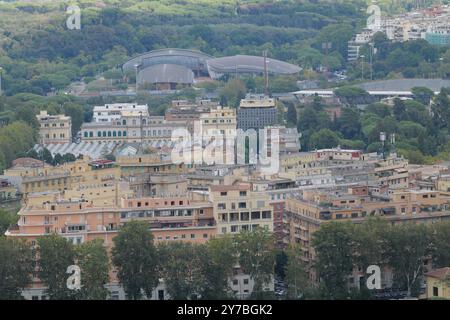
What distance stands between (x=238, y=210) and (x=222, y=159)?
6.70m

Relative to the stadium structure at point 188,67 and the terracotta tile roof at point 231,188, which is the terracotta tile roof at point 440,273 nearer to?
the terracotta tile roof at point 231,188

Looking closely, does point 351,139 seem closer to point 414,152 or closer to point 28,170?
point 414,152

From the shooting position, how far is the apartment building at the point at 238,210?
60.3 ft

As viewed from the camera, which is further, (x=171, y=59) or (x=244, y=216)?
(x=171, y=59)

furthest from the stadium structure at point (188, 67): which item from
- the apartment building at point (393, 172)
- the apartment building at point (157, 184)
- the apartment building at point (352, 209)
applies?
the apartment building at point (352, 209)

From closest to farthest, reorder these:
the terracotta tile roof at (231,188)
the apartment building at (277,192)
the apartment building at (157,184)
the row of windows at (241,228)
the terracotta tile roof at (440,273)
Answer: the terracotta tile roof at (440,273) → the row of windows at (241,228) → the terracotta tile roof at (231,188) → the apartment building at (277,192) → the apartment building at (157,184)

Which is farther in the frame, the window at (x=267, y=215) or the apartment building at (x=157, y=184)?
the apartment building at (x=157, y=184)

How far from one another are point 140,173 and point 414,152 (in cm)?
546

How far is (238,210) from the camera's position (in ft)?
60.5

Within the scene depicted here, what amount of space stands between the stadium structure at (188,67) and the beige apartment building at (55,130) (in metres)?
12.3

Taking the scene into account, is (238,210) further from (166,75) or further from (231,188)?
(166,75)

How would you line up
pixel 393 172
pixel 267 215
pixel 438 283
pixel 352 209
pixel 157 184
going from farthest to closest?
pixel 393 172, pixel 157 184, pixel 352 209, pixel 267 215, pixel 438 283

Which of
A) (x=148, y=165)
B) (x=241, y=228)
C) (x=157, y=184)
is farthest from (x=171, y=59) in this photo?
(x=241, y=228)

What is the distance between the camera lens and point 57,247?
1681 cm
